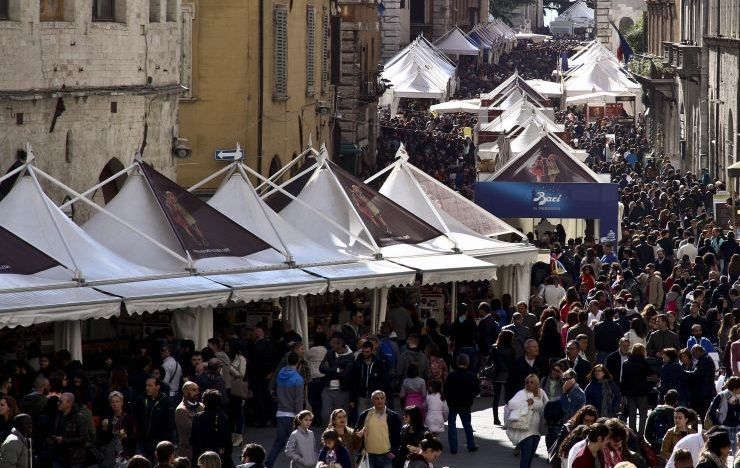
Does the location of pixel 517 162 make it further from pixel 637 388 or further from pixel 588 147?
pixel 588 147

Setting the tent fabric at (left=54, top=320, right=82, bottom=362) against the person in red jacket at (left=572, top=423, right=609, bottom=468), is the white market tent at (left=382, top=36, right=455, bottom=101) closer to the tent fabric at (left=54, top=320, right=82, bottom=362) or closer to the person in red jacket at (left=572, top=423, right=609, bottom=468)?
the tent fabric at (left=54, top=320, right=82, bottom=362)

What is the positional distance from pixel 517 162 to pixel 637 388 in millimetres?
12458

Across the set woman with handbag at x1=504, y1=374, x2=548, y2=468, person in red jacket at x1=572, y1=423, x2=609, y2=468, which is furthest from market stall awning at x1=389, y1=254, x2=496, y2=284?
person in red jacket at x1=572, y1=423, x2=609, y2=468

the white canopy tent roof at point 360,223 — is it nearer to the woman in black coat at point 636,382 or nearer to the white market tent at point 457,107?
the woman in black coat at point 636,382

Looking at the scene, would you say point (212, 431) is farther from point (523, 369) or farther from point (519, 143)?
point (519, 143)

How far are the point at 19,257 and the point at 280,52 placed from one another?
18605 millimetres

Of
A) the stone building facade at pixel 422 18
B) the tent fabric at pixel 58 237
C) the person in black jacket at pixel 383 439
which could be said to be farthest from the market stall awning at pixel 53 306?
the stone building facade at pixel 422 18

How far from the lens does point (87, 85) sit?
27453 millimetres

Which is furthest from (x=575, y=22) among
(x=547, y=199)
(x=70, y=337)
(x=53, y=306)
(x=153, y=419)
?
(x=153, y=419)

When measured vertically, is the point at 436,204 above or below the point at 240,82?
below

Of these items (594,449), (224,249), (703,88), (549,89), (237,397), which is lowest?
(237,397)

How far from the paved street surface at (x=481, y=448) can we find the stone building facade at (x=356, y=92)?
2726 centimetres

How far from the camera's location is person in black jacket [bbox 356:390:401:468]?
674 inches

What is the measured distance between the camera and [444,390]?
20281 mm
